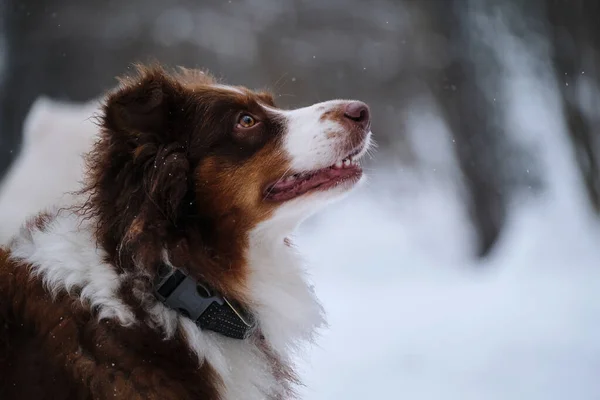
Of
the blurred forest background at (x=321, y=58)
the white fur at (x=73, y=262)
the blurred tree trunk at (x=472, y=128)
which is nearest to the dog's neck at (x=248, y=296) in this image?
the white fur at (x=73, y=262)

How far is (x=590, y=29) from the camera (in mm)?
8789

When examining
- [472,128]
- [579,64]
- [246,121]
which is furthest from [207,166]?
[579,64]

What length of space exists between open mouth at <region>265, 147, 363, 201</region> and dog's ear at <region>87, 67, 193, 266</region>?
0.40 metres

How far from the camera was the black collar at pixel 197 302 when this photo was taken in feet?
8.30

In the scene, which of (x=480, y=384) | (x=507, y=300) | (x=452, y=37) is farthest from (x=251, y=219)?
(x=452, y=37)

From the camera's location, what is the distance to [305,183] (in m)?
2.95

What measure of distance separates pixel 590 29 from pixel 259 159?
7334mm

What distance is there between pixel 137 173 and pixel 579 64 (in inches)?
309

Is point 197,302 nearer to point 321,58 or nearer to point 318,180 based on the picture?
point 318,180

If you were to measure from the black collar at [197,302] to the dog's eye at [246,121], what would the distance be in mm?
729

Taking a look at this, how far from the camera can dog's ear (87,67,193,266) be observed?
2.59 metres

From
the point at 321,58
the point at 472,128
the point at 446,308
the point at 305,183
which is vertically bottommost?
the point at 446,308

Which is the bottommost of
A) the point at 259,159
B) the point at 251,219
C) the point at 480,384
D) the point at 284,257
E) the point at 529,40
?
the point at 480,384

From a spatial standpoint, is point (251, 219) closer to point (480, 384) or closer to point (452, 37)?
point (480, 384)
